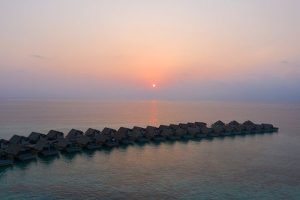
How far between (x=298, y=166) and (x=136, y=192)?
19.5 meters

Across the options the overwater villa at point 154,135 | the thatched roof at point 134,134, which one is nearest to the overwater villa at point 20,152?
the thatched roof at point 134,134

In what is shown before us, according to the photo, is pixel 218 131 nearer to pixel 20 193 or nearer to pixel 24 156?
pixel 24 156

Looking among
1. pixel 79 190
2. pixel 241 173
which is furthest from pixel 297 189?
pixel 79 190

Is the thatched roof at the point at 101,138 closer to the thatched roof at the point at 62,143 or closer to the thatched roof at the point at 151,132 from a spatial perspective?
the thatched roof at the point at 62,143

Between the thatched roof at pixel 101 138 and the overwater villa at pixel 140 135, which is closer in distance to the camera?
the thatched roof at pixel 101 138

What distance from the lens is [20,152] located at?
3472cm

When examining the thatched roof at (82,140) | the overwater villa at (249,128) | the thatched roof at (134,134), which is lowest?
the thatched roof at (82,140)

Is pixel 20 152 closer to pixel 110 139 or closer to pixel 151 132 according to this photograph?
pixel 110 139

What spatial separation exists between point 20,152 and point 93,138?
10.0 meters

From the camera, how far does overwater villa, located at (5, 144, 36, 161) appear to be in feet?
111

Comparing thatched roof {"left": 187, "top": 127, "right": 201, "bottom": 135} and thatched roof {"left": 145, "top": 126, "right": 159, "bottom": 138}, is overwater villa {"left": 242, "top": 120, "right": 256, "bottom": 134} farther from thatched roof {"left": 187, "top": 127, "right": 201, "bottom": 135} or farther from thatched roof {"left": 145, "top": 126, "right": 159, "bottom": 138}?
thatched roof {"left": 145, "top": 126, "right": 159, "bottom": 138}

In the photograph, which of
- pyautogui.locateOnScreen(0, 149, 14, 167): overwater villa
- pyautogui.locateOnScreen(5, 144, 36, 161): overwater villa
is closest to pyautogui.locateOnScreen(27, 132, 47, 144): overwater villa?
pyautogui.locateOnScreen(5, 144, 36, 161): overwater villa

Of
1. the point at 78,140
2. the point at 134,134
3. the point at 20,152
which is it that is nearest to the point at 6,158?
the point at 20,152

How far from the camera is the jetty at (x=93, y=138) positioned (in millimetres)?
A: 35106
